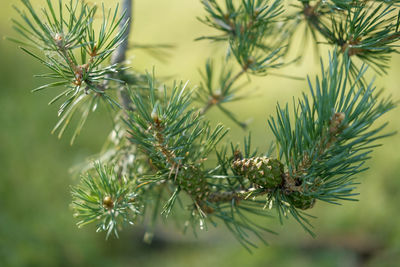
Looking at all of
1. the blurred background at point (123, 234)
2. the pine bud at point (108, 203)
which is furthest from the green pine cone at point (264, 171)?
the blurred background at point (123, 234)

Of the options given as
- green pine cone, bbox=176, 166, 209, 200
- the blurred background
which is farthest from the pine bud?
the blurred background

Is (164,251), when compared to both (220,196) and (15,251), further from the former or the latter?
(220,196)

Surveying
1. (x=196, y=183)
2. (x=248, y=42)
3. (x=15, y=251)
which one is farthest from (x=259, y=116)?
(x=196, y=183)

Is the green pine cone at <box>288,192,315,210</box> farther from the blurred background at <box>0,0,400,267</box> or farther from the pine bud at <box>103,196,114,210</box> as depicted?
the blurred background at <box>0,0,400,267</box>

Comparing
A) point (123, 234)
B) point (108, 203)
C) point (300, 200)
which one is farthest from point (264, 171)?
point (123, 234)

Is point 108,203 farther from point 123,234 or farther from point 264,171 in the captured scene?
point 123,234

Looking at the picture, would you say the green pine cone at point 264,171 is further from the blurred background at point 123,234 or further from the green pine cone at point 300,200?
the blurred background at point 123,234

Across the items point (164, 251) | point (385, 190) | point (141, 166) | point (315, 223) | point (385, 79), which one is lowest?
point (164, 251)
